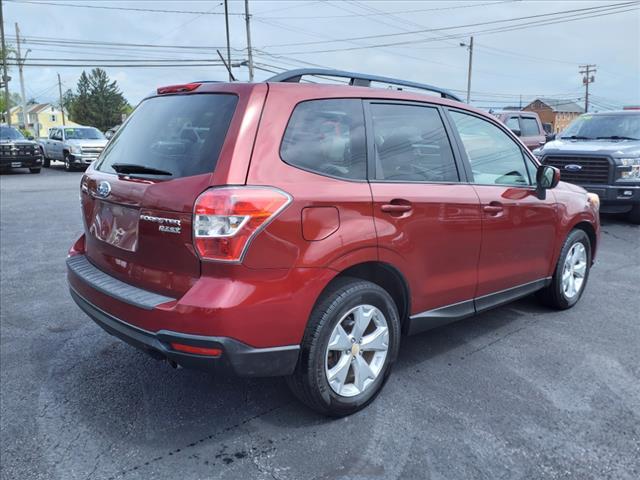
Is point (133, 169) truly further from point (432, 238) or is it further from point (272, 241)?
point (432, 238)

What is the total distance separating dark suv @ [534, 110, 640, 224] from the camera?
9016mm

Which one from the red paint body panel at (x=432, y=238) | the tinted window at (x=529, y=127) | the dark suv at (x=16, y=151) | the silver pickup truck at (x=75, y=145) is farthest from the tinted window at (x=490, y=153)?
the dark suv at (x=16, y=151)

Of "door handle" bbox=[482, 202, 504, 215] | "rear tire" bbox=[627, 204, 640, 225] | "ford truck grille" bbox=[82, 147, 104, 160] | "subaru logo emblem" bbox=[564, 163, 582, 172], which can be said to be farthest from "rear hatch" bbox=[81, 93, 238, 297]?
"ford truck grille" bbox=[82, 147, 104, 160]

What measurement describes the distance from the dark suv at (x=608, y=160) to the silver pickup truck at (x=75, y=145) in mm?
16496

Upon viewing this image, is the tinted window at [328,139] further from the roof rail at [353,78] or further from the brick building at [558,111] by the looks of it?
the brick building at [558,111]

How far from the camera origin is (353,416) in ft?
10.1

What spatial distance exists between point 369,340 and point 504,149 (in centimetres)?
204

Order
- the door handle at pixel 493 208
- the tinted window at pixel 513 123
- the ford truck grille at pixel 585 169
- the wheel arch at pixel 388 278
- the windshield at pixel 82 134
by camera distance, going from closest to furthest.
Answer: the wheel arch at pixel 388 278 < the door handle at pixel 493 208 < the ford truck grille at pixel 585 169 < the tinted window at pixel 513 123 < the windshield at pixel 82 134

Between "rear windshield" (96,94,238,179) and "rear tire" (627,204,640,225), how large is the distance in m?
8.84

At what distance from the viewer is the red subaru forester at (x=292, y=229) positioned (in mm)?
2537

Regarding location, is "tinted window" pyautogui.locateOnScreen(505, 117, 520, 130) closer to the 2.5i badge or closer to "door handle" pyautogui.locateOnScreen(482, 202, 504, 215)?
"door handle" pyautogui.locateOnScreen(482, 202, 504, 215)

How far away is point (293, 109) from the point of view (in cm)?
282

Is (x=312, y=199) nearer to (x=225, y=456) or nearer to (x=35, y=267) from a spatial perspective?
(x=225, y=456)

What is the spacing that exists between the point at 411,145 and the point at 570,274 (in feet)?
8.14
